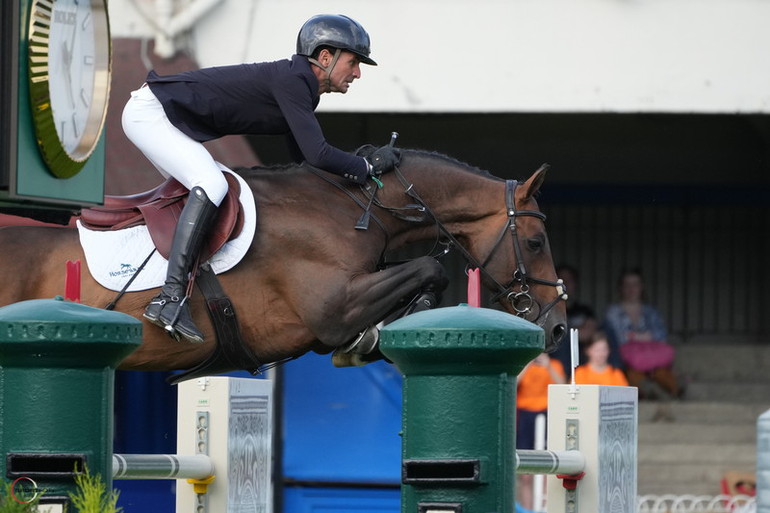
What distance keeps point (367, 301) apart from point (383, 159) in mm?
609

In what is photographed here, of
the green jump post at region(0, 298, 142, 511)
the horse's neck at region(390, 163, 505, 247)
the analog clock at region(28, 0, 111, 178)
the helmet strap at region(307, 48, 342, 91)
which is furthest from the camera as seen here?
the horse's neck at region(390, 163, 505, 247)

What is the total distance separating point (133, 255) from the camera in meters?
5.68

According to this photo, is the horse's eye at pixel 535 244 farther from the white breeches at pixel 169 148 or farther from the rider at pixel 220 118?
the white breeches at pixel 169 148

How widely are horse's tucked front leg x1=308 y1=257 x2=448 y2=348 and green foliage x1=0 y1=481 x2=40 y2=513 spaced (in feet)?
8.51

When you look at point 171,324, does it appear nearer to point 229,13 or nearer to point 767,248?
point 229,13

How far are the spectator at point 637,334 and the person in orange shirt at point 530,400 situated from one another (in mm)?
2296

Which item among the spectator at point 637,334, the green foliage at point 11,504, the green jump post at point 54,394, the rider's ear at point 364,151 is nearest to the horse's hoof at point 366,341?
the rider's ear at point 364,151

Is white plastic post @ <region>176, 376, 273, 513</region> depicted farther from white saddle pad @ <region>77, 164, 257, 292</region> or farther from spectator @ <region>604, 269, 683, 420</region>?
spectator @ <region>604, 269, 683, 420</region>

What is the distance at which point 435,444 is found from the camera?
346 centimetres

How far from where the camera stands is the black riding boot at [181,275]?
18.0ft

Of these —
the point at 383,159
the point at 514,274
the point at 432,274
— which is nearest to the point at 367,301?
the point at 432,274

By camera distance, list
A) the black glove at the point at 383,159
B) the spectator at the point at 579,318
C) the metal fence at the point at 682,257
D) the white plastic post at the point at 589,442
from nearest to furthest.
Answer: the white plastic post at the point at 589,442
the black glove at the point at 383,159
the spectator at the point at 579,318
the metal fence at the point at 682,257

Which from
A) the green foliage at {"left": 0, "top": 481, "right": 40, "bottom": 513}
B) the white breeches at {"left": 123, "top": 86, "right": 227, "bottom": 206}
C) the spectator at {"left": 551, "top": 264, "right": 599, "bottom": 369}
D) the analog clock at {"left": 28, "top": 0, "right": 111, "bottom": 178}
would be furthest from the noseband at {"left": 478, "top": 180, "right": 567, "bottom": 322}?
the spectator at {"left": 551, "top": 264, "right": 599, "bottom": 369}

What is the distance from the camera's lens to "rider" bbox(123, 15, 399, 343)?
5.52 m
